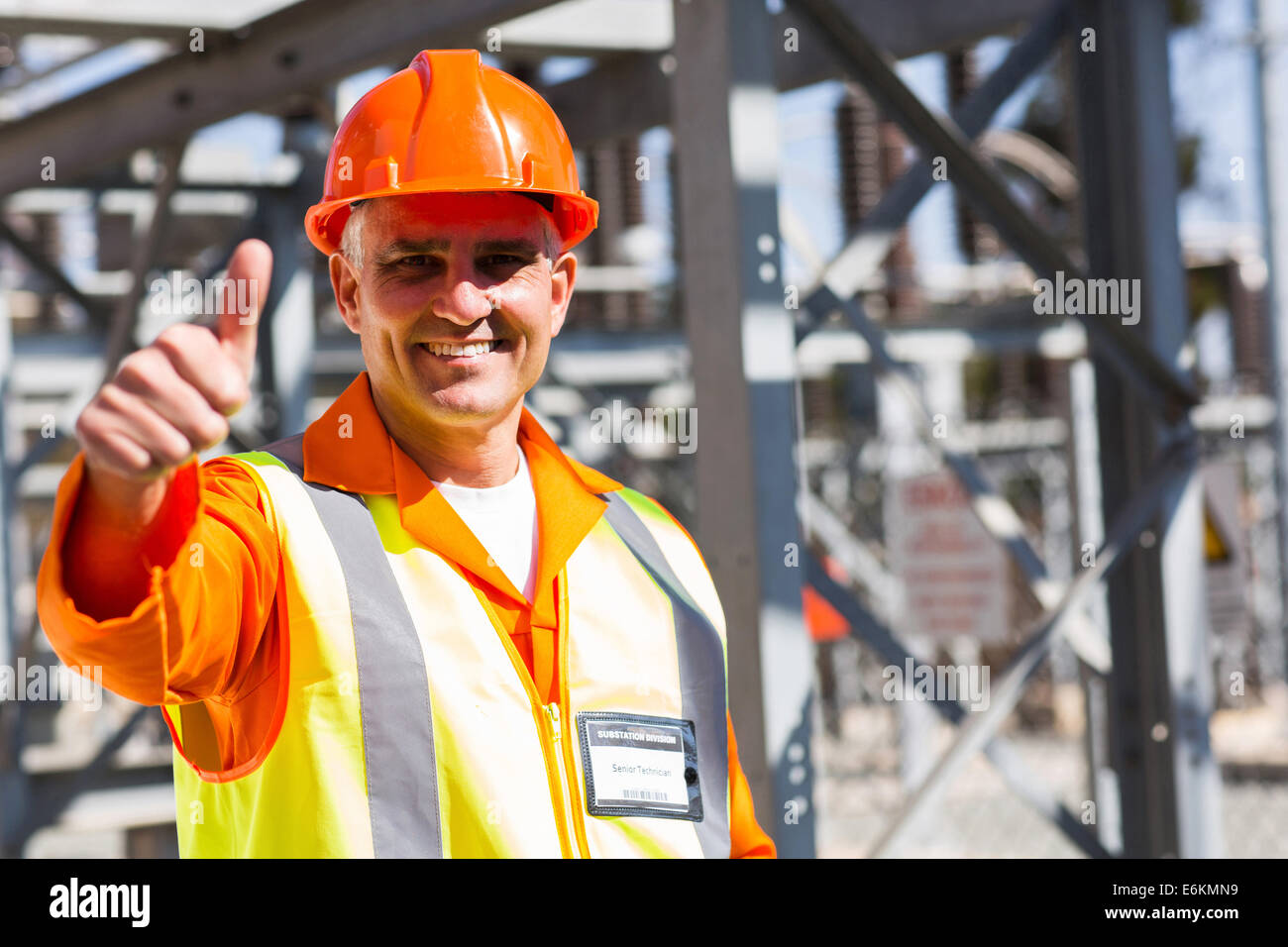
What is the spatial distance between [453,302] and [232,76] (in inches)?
138

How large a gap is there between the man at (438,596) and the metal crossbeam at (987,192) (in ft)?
5.20

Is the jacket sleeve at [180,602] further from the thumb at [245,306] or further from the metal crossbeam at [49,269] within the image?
the metal crossbeam at [49,269]

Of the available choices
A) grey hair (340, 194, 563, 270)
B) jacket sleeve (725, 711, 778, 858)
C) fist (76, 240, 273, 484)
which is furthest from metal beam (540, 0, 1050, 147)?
fist (76, 240, 273, 484)

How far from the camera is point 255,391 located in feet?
24.0

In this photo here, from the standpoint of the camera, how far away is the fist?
4.79 feet

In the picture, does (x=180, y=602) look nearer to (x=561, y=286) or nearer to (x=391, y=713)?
(x=391, y=713)

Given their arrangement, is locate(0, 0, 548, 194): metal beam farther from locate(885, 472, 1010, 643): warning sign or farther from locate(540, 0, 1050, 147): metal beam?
locate(885, 472, 1010, 643): warning sign

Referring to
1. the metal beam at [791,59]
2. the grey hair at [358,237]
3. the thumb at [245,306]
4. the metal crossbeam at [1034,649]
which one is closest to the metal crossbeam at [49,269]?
the metal beam at [791,59]

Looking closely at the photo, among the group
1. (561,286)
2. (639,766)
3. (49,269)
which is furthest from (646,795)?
(49,269)

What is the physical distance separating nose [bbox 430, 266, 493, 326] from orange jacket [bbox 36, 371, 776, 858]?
0.22 m

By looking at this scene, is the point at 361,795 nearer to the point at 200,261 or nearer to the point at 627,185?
the point at 200,261

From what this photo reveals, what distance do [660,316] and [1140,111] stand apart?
941cm

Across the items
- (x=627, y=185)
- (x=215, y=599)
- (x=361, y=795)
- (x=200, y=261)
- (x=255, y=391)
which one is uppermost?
(x=627, y=185)
